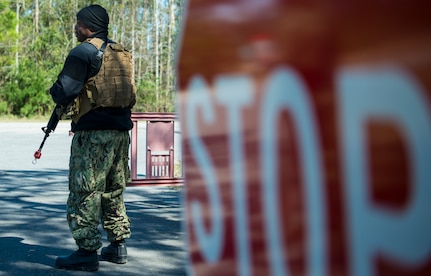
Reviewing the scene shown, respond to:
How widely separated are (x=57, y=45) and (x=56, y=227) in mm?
35852

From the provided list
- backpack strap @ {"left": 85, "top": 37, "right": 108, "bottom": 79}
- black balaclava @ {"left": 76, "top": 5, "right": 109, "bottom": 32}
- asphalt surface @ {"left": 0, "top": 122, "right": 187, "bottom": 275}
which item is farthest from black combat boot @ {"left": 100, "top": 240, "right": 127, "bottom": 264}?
black balaclava @ {"left": 76, "top": 5, "right": 109, "bottom": 32}

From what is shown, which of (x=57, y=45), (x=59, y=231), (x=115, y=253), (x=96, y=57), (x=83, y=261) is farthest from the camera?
(x=57, y=45)

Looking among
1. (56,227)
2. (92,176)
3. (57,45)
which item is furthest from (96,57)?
(57,45)

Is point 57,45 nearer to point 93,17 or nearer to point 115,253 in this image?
point 115,253

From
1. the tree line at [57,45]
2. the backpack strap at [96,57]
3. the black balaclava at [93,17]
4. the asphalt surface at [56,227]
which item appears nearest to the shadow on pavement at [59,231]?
the asphalt surface at [56,227]

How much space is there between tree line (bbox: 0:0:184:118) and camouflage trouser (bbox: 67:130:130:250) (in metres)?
23.0

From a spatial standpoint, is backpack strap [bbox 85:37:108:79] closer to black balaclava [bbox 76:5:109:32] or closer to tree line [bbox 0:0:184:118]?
black balaclava [bbox 76:5:109:32]

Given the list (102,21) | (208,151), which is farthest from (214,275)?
(102,21)

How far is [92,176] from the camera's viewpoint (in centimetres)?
427

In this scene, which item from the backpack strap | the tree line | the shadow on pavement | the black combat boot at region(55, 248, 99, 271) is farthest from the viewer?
the tree line

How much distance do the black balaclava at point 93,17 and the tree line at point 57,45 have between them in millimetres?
22949

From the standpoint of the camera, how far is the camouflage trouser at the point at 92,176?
425cm

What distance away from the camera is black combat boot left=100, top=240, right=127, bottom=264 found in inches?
186

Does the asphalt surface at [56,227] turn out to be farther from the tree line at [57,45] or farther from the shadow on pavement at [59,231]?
the tree line at [57,45]
